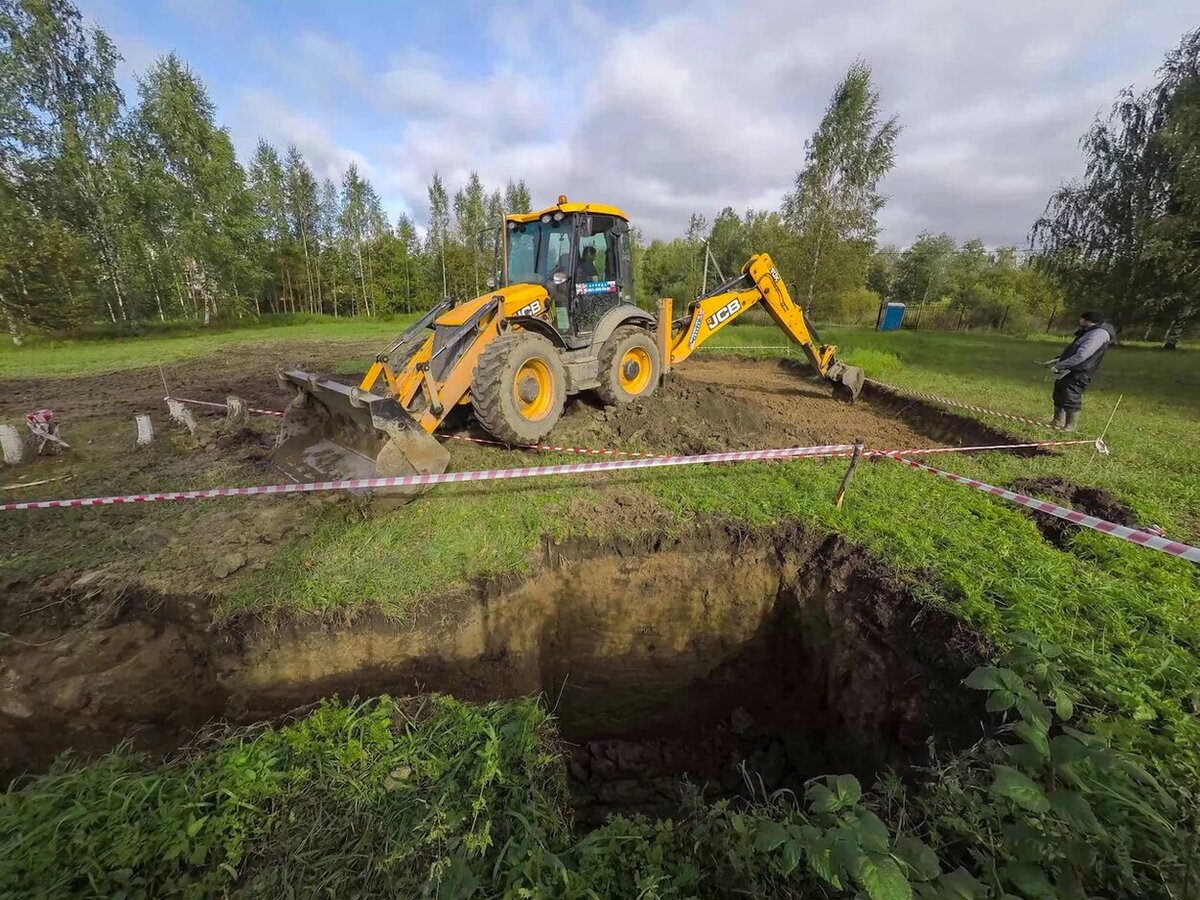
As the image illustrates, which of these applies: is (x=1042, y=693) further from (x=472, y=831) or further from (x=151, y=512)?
(x=151, y=512)

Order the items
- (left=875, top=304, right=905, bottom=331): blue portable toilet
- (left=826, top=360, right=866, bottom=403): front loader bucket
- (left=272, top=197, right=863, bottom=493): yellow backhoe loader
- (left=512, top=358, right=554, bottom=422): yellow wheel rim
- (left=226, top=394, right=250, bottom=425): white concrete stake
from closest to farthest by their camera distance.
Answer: (left=272, top=197, right=863, bottom=493): yellow backhoe loader < (left=512, top=358, right=554, bottom=422): yellow wheel rim < (left=226, top=394, right=250, bottom=425): white concrete stake < (left=826, top=360, right=866, bottom=403): front loader bucket < (left=875, top=304, right=905, bottom=331): blue portable toilet

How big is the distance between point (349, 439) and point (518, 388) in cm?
184

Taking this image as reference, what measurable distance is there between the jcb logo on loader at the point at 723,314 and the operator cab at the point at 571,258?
6.05ft

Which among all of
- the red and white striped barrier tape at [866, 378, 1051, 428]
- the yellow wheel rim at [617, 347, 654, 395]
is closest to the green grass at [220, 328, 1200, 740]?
the red and white striped barrier tape at [866, 378, 1051, 428]

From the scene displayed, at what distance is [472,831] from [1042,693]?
237 cm

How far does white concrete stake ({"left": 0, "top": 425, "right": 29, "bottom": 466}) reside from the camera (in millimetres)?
5673

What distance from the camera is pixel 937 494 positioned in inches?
190

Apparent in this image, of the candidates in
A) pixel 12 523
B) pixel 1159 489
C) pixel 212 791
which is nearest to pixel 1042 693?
pixel 212 791

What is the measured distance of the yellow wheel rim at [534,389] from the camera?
18.2ft

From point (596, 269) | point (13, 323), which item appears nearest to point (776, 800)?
point (596, 269)

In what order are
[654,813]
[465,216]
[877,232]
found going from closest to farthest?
[654,813], [877,232], [465,216]

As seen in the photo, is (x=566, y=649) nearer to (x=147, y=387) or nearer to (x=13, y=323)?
(x=147, y=387)

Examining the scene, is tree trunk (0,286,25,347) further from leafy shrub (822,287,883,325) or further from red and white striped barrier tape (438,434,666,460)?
leafy shrub (822,287,883,325)

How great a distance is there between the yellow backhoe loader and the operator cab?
0.02 m
